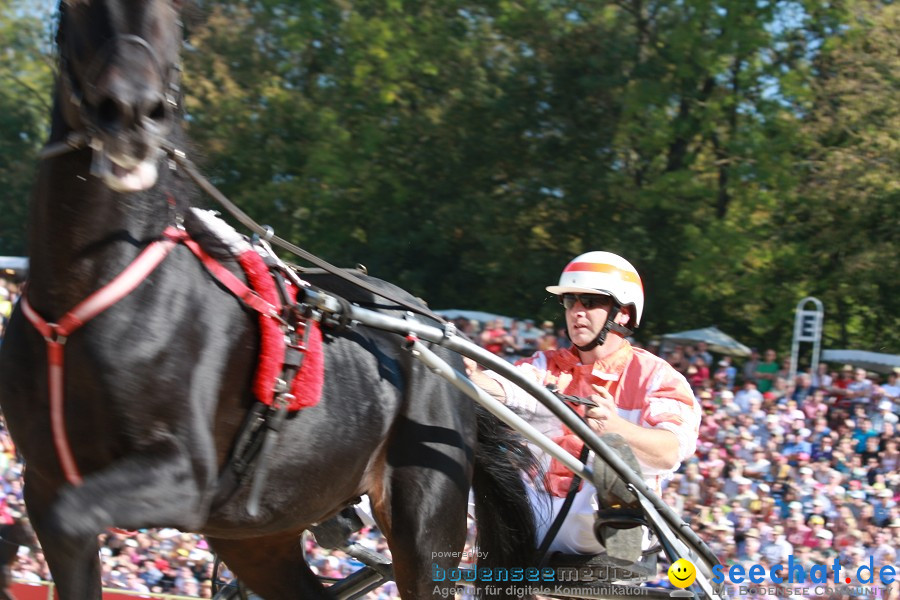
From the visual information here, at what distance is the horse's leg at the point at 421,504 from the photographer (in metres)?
3.67

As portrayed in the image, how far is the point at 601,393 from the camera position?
4066 mm

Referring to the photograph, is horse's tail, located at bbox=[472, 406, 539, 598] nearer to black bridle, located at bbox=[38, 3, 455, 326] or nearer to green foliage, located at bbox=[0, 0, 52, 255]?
black bridle, located at bbox=[38, 3, 455, 326]

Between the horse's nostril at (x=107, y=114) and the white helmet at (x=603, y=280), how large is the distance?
6.63 feet

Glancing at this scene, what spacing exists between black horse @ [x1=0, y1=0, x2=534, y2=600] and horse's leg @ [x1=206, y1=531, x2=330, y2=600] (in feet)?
1.59

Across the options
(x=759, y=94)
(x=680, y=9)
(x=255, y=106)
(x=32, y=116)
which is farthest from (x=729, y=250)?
(x=32, y=116)

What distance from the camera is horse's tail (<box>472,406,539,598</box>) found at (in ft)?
13.7

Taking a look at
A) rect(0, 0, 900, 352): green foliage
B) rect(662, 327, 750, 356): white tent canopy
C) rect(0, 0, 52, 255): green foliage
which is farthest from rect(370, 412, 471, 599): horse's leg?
rect(0, 0, 52, 255): green foliage

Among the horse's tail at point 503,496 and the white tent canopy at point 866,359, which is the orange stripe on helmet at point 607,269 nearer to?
the horse's tail at point 503,496

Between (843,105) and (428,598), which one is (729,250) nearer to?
(843,105)

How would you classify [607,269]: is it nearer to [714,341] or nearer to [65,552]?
[65,552]

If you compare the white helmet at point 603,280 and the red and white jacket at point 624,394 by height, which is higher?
the white helmet at point 603,280

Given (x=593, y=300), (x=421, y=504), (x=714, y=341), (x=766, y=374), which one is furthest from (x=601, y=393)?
(x=714, y=341)

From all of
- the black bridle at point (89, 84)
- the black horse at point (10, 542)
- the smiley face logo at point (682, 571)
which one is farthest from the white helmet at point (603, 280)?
the black horse at point (10, 542)

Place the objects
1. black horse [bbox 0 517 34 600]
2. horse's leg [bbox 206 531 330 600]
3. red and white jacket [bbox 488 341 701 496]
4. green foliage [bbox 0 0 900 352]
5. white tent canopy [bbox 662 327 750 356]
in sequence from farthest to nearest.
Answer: green foliage [bbox 0 0 900 352] → white tent canopy [bbox 662 327 750 356] → red and white jacket [bbox 488 341 701 496] → horse's leg [bbox 206 531 330 600] → black horse [bbox 0 517 34 600]
